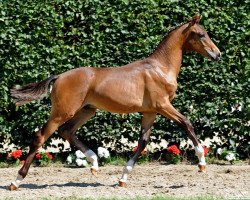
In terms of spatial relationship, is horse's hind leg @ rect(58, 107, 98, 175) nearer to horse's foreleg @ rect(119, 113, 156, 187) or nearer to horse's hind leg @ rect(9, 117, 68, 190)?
horse's hind leg @ rect(9, 117, 68, 190)

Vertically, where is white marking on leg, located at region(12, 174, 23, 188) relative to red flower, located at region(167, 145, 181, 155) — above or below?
below

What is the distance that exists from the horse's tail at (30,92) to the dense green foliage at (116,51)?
166 cm

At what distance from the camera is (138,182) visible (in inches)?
366

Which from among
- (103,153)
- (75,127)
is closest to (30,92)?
(75,127)

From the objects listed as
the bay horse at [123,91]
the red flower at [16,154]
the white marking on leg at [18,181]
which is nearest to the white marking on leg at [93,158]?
the bay horse at [123,91]

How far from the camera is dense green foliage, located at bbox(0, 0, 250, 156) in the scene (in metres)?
10.6

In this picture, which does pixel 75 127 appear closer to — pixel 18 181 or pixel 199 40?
pixel 18 181

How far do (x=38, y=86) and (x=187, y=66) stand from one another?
2.97m

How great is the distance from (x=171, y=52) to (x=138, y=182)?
1.75m

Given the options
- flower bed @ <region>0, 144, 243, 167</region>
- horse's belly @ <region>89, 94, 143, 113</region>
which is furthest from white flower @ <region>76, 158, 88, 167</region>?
horse's belly @ <region>89, 94, 143, 113</region>

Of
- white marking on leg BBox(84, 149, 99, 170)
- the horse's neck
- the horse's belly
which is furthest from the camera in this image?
the horse's neck

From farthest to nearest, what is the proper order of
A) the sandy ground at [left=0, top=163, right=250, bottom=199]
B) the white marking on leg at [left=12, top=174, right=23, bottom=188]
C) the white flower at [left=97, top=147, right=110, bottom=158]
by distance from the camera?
the white flower at [left=97, top=147, right=110, bottom=158] → the white marking on leg at [left=12, top=174, right=23, bottom=188] → the sandy ground at [left=0, top=163, right=250, bottom=199]

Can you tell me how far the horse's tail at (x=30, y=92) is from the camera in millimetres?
8875

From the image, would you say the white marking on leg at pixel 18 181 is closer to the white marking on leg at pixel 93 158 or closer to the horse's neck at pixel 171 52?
the white marking on leg at pixel 93 158
